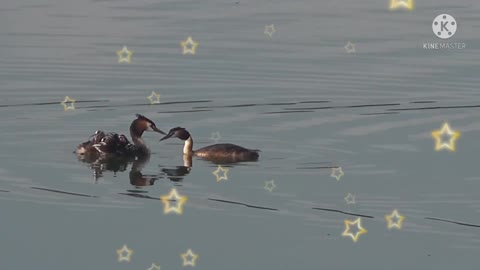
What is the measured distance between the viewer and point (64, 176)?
809 inches

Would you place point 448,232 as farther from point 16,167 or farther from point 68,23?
point 68,23

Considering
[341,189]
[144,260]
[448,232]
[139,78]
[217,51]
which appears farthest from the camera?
[217,51]

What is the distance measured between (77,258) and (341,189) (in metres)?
4.57

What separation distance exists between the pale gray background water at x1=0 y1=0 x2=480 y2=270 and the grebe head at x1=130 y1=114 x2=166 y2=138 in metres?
0.36

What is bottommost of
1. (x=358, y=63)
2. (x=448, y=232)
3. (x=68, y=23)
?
(x=448, y=232)

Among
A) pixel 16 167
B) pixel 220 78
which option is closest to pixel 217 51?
pixel 220 78

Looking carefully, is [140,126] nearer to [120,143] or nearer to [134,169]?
[120,143]

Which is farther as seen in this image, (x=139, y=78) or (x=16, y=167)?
(x=139, y=78)

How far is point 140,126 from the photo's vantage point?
2306 cm

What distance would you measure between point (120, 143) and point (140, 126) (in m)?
0.72

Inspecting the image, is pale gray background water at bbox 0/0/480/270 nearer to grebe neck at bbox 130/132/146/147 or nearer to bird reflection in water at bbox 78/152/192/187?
bird reflection in water at bbox 78/152/192/187

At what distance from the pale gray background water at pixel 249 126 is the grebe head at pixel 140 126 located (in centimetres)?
36

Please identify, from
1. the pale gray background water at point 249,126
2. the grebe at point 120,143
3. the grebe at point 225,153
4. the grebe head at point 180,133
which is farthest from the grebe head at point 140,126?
the grebe at point 225,153

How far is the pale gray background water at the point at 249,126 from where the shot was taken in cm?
1692
